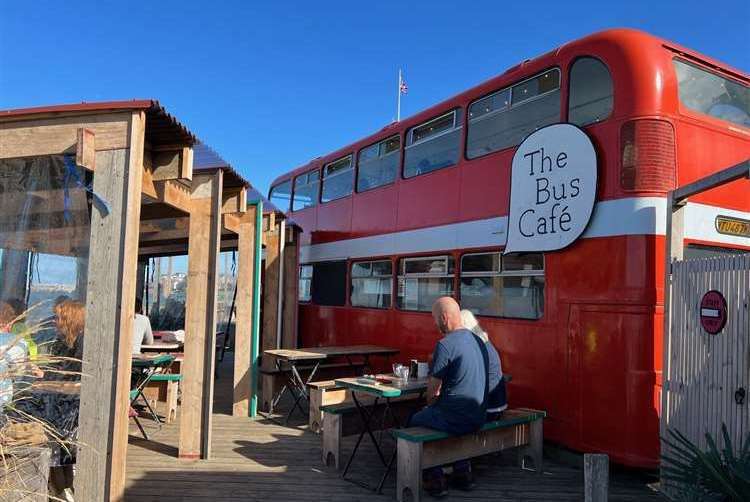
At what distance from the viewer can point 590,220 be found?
197 inches

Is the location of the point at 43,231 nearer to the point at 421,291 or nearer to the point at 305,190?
the point at 421,291

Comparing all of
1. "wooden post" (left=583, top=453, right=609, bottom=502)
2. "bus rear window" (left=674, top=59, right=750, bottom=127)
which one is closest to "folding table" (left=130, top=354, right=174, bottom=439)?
"wooden post" (left=583, top=453, right=609, bottom=502)

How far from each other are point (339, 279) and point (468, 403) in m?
5.08

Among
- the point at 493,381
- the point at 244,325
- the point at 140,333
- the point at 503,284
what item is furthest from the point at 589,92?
the point at 140,333

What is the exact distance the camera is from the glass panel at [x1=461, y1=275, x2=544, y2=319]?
554 cm

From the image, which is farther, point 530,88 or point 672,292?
point 530,88

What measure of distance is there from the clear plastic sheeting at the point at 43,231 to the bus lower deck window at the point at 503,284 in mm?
3790

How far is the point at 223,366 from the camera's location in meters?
12.6

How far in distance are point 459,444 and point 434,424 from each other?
0.31m

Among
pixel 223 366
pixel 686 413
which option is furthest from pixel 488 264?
pixel 223 366

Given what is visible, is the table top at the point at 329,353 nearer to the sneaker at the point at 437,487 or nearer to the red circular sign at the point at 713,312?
the sneaker at the point at 437,487

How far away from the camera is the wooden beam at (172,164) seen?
447cm

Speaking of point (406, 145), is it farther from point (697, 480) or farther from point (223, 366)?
point (223, 366)

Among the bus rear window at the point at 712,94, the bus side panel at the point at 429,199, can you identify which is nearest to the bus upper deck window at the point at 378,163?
the bus side panel at the point at 429,199
